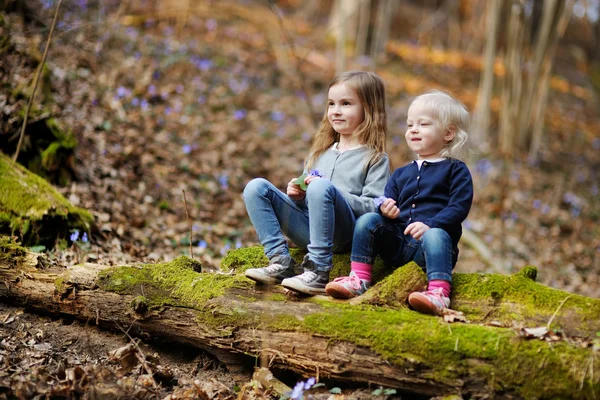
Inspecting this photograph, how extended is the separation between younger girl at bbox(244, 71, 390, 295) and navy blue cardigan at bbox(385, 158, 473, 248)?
0.19m

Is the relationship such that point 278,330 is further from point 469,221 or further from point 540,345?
point 469,221

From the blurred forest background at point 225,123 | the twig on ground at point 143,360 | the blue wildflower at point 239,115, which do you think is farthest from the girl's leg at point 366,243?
the blue wildflower at point 239,115

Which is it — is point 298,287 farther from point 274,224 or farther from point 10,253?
point 10,253

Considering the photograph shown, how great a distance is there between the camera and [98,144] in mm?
6441

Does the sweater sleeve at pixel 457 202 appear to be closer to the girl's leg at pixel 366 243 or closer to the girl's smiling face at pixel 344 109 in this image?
the girl's leg at pixel 366 243

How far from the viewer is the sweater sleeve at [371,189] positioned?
138 inches

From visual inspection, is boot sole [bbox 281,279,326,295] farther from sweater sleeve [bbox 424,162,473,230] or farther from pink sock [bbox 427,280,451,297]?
sweater sleeve [bbox 424,162,473,230]

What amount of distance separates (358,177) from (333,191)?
375 mm

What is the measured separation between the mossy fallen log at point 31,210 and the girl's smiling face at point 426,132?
10.0ft

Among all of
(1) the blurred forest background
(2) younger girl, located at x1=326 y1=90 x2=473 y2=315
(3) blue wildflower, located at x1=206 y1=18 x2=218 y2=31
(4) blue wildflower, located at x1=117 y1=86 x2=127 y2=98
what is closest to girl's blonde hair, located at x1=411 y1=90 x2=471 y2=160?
(2) younger girl, located at x1=326 y1=90 x2=473 y2=315

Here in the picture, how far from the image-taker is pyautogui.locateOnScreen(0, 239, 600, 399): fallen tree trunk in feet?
8.48

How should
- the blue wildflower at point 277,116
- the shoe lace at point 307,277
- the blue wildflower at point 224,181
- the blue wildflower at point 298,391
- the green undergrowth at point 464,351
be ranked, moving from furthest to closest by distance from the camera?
the blue wildflower at point 277,116
the blue wildflower at point 224,181
the shoe lace at point 307,277
the blue wildflower at point 298,391
the green undergrowth at point 464,351

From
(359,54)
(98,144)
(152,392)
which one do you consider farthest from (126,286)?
(359,54)

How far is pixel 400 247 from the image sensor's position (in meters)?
3.48
